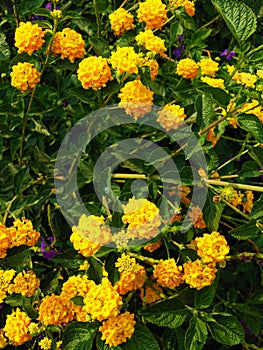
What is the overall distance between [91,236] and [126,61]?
54cm

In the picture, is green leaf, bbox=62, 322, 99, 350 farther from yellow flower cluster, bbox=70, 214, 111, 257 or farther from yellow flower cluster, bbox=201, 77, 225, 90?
yellow flower cluster, bbox=201, 77, 225, 90

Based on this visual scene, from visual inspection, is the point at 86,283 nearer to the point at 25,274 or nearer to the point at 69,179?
the point at 25,274

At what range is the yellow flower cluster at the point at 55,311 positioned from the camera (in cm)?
154

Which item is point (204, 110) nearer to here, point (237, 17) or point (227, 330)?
point (237, 17)

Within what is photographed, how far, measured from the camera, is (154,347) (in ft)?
4.97

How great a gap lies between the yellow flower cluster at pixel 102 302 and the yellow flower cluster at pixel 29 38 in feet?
2.59

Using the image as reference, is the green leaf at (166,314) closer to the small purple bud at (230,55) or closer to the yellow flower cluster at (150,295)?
the yellow flower cluster at (150,295)

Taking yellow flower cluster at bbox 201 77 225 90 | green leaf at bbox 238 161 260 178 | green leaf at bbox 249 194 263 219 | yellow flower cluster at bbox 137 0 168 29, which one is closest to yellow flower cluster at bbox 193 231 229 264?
green leaf at bbox 249 194 263 219

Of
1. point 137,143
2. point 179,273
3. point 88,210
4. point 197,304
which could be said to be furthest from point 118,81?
point 197,304

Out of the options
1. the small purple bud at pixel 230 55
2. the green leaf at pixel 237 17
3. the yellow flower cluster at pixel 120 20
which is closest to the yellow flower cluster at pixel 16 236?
the yellow flower cluster at pixel 120 20

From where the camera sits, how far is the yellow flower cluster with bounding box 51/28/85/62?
1707mm

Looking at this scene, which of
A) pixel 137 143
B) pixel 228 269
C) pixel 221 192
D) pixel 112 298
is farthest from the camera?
pixel 228 269

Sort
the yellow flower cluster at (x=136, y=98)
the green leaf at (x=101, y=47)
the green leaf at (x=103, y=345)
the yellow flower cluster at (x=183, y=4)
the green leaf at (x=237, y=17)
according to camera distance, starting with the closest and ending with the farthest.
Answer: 1. the green leaf at (x=237, y=17)
2. the green leaf at (x=103, y=345)
3. the yellow flower cluster at (x=136, y=98)
4. the green leaf at (x=101, y=47)
5. the yellow flower cluster at (x=183, y=4)

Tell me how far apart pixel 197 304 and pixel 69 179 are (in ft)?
2.19
